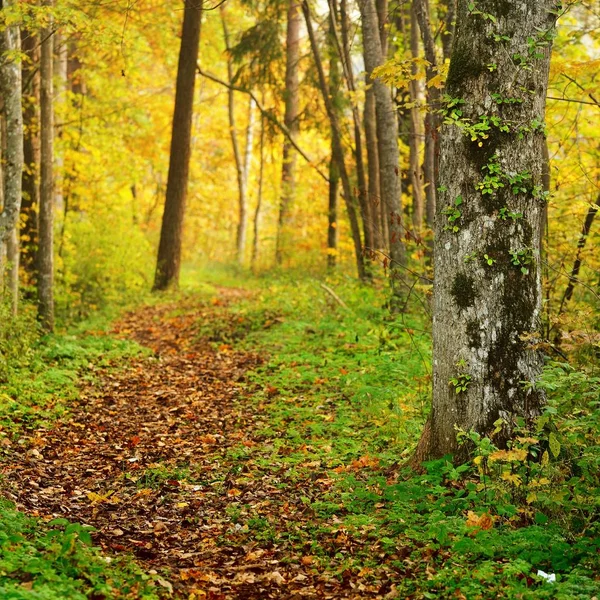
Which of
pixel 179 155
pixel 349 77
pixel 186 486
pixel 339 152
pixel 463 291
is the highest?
pixel 349 77

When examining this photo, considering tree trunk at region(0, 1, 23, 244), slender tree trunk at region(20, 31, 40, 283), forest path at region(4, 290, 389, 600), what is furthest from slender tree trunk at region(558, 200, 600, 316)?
slender tree trunk at region(20, 31, 40, 283)

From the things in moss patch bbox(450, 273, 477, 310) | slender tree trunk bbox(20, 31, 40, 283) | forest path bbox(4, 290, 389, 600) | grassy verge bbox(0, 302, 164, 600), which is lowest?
forest path bbox(4, 290, 389, 600)

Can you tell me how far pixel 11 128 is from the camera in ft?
28.8

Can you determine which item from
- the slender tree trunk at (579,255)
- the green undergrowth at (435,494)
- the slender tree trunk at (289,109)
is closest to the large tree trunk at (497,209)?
the green undergrowth at (435,494)

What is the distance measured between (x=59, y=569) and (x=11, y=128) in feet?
22.3

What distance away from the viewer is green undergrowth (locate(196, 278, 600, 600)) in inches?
155

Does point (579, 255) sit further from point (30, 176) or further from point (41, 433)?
point (30, 176)

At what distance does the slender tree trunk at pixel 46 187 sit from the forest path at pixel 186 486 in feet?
7.71

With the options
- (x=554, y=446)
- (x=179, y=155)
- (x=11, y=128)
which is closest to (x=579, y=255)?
(x=554, y=446)

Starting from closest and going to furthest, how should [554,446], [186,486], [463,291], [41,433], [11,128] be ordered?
[554,446], [463,291], [186,486], [41,433], [11,128]

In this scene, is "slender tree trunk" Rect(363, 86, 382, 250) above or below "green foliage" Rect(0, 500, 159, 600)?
above

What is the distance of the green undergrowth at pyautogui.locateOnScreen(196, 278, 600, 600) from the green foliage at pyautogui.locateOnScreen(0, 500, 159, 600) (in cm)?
115

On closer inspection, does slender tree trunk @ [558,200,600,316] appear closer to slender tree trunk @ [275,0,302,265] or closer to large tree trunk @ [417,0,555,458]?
large tree trunk @ [417,0,555,458]

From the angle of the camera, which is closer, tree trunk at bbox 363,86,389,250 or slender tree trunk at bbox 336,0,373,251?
slender tree trunk at bbox 336,0,373,251
